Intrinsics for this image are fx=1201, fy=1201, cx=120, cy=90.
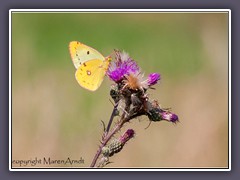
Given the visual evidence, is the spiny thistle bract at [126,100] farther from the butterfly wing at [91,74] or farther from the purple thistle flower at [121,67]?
the butterfly wing at [91,74]

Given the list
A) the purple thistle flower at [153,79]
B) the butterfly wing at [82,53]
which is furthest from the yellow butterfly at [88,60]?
the purple thistle flower at [153,79]

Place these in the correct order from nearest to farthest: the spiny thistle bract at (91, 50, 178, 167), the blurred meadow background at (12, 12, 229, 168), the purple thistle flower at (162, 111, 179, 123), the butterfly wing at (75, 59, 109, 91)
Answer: the spiny thistle bract at (91, 50, 178, 167), the purple thistle flower at (162, 111, 179, 123), the butterfly wing at (75, 59, 109, 91), the blurred meadow background at (12, 12, 229, 168)

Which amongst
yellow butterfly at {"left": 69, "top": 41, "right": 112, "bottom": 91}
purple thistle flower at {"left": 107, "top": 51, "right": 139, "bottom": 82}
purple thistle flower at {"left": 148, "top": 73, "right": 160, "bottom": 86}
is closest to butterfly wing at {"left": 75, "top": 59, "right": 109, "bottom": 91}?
yellow butterfly at {"left": 69, "top": 41, "right": 112, "bottom": 91}

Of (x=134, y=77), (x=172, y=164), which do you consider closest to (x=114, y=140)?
(x=134, y=77)

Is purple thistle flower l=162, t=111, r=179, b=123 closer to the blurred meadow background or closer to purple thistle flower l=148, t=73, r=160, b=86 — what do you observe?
purple thistle flower l=148, t=73, r=160, b=86


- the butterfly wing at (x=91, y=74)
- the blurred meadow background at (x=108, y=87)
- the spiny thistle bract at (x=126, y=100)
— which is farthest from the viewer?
the blurred meadow background at (x=108, y=87)

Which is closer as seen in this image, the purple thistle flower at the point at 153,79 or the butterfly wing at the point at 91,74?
the purple thistle flower at the point at 153,79
